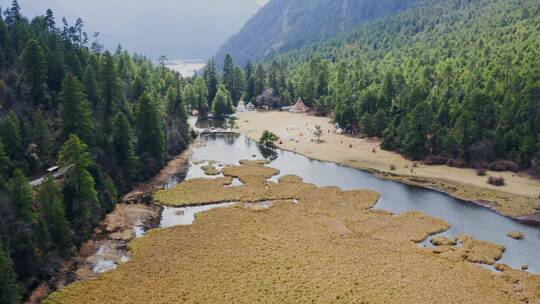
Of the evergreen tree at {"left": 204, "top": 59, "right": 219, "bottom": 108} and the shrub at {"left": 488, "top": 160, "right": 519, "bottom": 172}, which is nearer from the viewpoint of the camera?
the shrub at {"left": 488, "top": 160, "right": 519, "bottom": 172}

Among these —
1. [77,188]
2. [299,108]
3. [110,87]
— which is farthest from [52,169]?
[299,108]

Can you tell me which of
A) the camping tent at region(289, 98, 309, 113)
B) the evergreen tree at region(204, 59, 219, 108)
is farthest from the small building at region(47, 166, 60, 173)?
the evergreen tree at region(204, 59, 219, 108)

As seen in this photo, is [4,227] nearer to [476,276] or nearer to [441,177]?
[476,276]

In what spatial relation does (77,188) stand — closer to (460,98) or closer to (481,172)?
(481,172)

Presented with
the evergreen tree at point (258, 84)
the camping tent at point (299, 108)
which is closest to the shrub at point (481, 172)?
the camping tent at point (299, 108)

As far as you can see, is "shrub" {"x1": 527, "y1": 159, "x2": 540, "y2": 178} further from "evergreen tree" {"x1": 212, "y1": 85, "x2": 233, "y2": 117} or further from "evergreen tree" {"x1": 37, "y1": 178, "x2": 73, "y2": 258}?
"evergreen tree" {"x1": 212, "y1": 85, "x2": 233, "y2": 117}

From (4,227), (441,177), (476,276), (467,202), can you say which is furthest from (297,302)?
(441,177)

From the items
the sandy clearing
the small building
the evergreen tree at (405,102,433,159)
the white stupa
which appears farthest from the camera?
the white stupa
